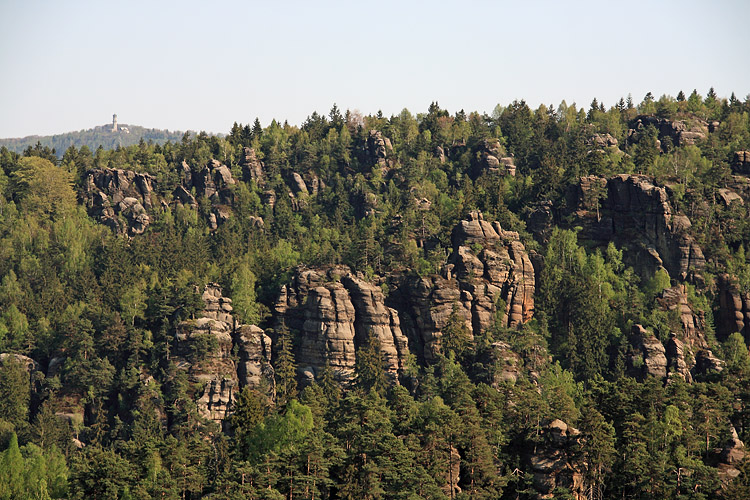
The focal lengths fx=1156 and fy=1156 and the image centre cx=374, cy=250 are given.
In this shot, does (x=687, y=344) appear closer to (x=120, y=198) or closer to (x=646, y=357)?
(x=646, y=357)

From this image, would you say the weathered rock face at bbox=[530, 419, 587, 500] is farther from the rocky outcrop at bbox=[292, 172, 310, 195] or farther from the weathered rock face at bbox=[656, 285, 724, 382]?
the rocky outcrop at bbox=[292, 172, 310, 195]

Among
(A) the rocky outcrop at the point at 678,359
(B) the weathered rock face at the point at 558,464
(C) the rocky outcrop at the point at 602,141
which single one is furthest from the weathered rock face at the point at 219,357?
(C) the rocky outcrop at the point at 602,141

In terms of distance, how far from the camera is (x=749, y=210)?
6742 inches

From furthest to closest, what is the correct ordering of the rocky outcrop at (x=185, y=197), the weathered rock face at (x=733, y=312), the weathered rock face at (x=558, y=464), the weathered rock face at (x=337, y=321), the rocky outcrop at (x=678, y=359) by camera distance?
1. the rocky outcrop at (x=185, y=197)
2. the weathered rock face at (x=733, y=312)
3. the weathered rock face at (x=337, y=321)
4. the rocky outcrop at (x=678, y=359)
5. the weathered rock face at (x=558, y=464)

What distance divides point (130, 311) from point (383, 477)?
6875cm

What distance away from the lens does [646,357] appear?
148m

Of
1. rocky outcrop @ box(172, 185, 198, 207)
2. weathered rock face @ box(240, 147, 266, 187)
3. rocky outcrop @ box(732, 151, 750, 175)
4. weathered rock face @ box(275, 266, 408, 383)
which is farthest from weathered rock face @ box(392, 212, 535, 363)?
weathered rock face @ box(240, 147, 266, 187)

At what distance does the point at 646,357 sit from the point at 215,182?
8101 cm

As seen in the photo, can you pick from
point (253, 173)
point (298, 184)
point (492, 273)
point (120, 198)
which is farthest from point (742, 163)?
point (120, 198)

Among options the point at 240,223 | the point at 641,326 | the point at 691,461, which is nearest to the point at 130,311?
the point at 240,223

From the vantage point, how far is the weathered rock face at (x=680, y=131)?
631 ft

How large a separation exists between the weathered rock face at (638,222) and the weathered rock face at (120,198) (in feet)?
223

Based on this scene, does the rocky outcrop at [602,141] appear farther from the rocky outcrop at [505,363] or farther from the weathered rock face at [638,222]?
the rocky outcrop at [505,363]

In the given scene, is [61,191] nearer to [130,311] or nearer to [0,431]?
[130,311]
